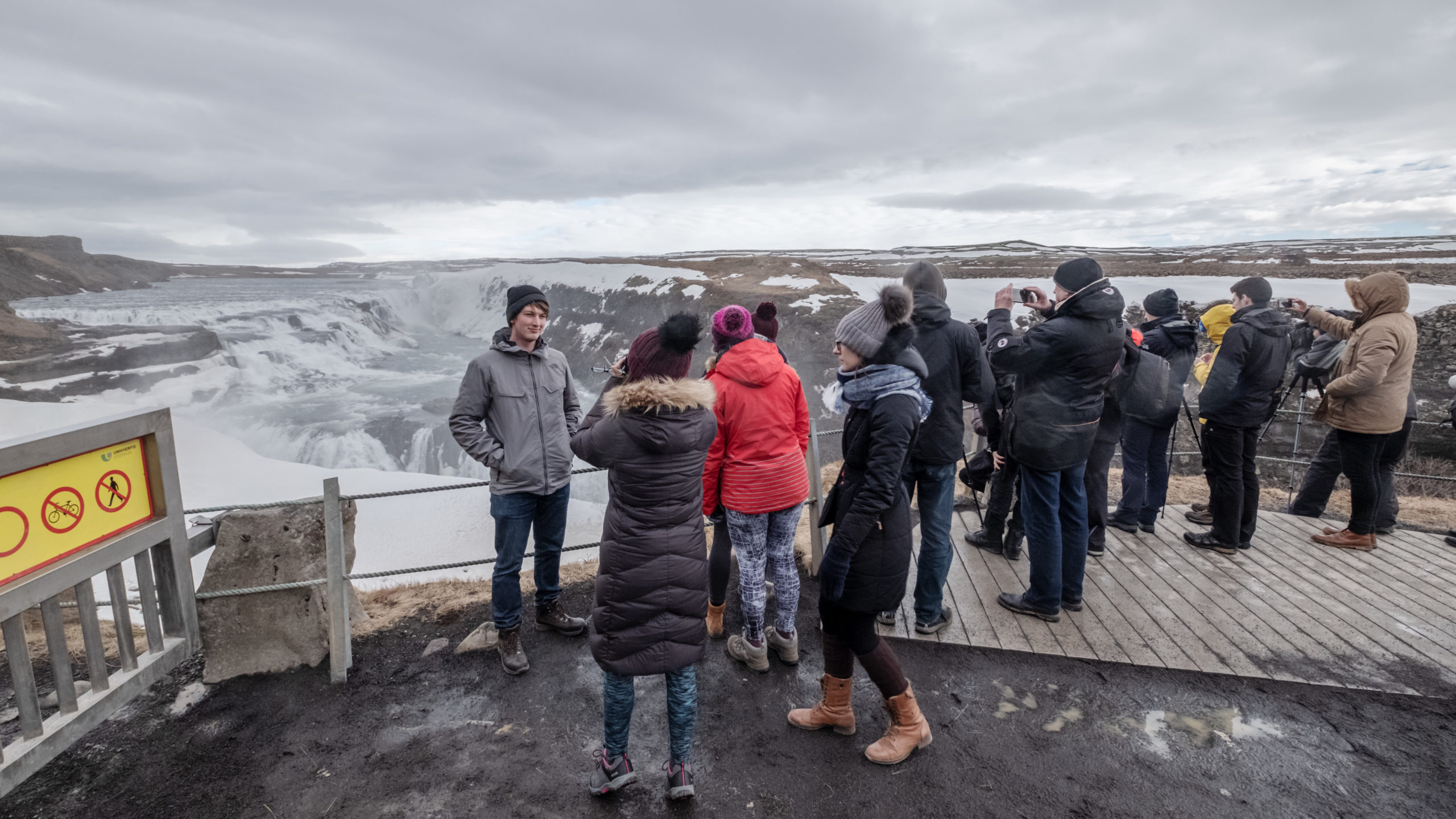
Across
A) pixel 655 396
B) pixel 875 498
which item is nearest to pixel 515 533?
pixel 655 396

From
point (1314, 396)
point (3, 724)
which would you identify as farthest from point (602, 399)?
point (1314, 396)

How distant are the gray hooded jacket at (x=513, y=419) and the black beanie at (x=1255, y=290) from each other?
566cm

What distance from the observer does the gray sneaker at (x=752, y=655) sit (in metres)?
→ 4.05

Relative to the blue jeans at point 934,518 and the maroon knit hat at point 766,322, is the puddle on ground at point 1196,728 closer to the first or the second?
the blue jeans at point 934,518

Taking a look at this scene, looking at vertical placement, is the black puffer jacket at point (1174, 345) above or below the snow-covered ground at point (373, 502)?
above

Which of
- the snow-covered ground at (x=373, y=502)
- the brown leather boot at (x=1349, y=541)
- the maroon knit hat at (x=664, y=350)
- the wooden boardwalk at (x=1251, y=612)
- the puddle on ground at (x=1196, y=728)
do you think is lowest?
the snow-covered ground at (x=373, y=502)

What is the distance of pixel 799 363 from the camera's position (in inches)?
866

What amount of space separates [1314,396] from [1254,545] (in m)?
15.6

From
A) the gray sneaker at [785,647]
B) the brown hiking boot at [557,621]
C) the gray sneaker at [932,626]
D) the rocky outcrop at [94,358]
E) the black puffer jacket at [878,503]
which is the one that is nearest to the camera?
the black puffer jacket at [878,503]

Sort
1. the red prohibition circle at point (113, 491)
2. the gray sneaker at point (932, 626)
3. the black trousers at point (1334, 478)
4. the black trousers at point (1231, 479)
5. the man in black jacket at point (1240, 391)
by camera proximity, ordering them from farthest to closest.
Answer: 1. the black trousers at point (1334, 478)
2. the black trousers at point (1231, 479)
3. the man in black jacket at point (1240, 391)
4. the gray sneaker at point (932, 626)
5. the red prohibition circle at point (113, 491)

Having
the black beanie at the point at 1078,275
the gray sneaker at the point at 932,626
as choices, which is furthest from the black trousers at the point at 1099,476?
the black beanie at the point at 1078,275

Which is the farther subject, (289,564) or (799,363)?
(799,363)

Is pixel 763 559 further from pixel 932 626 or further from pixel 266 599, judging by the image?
pixel 266 599

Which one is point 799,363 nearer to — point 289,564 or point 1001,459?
point 1001,459
